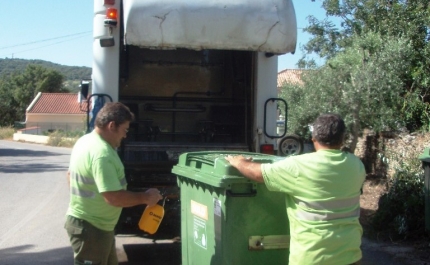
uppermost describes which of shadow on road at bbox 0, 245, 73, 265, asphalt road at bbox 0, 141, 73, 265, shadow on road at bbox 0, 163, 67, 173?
shadow on road at bbox 0, 245, 73, 265

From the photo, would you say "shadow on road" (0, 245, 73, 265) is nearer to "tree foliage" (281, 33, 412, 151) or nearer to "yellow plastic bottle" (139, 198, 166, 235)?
"yellow plastic bottle" (139, 198, 166, 235)

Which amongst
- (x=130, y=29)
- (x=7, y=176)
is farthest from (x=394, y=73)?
(x=7, y=176)

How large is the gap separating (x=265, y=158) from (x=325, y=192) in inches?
43.9

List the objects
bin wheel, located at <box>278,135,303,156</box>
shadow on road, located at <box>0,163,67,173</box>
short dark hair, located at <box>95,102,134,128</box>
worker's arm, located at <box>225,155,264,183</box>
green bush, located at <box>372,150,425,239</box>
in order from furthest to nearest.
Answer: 1. shadow on road, located at <box>0,163,67,173</box>
2. green bush, located at <box>372,150,425,239</box>
3. bin wheel, located at <box>278,135,303,156</box>
4. short dark hair, located at <box>95,102,134,128</box>
5. worker's arm, located at <box>225,155,264,183</box>

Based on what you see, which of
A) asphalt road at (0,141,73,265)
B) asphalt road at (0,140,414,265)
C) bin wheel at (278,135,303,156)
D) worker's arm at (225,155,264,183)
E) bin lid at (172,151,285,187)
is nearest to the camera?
worker's arm at (225,155,264,183)

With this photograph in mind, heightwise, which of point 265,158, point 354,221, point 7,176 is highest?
point 265,158

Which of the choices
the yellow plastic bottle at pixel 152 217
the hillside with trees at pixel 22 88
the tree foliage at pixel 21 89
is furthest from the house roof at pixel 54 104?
the yellow plastic bottle at pixel 152 217

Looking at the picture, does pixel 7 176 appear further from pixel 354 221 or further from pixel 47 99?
pixel 47 99

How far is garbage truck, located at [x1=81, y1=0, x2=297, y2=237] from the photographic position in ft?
19.5

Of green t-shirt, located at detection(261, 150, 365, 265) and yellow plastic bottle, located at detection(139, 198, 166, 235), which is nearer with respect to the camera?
green t-shirt, located at detection(261, 150, 365, 265)

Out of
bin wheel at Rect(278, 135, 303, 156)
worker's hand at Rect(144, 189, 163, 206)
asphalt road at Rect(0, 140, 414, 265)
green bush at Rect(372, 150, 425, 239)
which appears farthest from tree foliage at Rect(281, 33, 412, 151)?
worker's hand at Rect(144, 189, 163, 206)

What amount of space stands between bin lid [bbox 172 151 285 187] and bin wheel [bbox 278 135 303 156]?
6.40 feet

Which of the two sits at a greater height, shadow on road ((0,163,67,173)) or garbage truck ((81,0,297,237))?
garbage truck ((81,0,297,237))

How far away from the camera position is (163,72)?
798 cm
